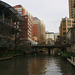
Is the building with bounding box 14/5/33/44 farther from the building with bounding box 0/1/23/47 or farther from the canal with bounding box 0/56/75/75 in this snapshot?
the canal with bounding box 0/56/75/75

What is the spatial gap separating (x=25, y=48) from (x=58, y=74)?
37.8 meters

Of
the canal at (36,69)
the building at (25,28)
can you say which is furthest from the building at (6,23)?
the canal at (36,69)

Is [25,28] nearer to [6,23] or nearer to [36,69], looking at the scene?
[6,23]

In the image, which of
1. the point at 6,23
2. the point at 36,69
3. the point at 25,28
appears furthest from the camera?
the point at 25,28

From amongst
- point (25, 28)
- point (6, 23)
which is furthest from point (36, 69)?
point (25, 28)

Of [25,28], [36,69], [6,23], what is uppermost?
[6,23]

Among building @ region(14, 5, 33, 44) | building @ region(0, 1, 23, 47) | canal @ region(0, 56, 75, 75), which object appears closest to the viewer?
canal @ region(0, 56, 75, 75)

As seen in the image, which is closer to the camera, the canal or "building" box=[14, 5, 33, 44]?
the canal

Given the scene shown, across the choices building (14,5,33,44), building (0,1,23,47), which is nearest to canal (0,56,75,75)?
building (0,1,23,47)

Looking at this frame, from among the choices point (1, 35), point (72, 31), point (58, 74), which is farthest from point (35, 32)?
point (58, 74)

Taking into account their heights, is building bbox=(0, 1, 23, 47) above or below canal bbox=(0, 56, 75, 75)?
above

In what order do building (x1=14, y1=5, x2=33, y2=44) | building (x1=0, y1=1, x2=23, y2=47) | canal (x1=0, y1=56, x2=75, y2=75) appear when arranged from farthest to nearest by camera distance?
building (x1=14, y1=5, x2=33, y2=44) < building (x1=0, y1=1, x2=23, y2=47) < canal (x1=0, y1=56, x2=75, y2=75)

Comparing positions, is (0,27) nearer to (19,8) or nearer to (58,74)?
(58,74)

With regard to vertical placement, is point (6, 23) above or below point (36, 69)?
above
